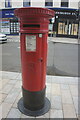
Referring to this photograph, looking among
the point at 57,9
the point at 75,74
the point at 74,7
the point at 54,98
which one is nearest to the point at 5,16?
the point at 57,9

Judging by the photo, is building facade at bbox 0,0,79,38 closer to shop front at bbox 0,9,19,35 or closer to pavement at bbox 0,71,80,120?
shop front at bbox 0,9,19,35

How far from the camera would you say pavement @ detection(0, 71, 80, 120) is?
2.74 meters

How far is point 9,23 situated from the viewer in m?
21.0

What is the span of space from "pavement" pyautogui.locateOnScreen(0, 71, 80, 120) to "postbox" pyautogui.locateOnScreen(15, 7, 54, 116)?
204 millimetres

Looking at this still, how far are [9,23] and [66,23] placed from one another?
29.9ft

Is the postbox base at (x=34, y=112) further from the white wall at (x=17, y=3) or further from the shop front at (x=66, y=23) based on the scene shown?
the white wall at (x=17, y=3)

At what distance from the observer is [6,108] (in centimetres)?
288

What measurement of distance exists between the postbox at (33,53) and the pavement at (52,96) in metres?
0.20

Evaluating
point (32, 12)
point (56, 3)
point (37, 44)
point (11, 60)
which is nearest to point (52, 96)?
point (37, 44)

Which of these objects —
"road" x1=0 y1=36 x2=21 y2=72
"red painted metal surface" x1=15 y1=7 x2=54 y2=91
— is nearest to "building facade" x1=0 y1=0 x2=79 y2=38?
"road" x1=0 y1=36 x2=21 y2=72

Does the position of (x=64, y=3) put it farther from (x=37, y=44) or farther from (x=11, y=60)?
(x=37, y=44)

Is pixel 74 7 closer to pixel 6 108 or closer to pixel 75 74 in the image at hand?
pixel 75 74

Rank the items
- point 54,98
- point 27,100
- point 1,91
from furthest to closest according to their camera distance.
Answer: point 1,91 < point 54,98 < point 27,100

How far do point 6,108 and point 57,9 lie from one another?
63.6 ft
